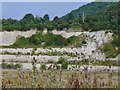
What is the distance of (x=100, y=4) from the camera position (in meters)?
105

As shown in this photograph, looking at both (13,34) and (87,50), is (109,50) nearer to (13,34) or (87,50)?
(87,50)

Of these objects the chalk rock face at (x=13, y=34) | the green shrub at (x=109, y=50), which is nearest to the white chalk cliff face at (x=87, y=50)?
the green shrub at (x=109, y=50)

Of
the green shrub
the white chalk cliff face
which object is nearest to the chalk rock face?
the white chalk cliff face

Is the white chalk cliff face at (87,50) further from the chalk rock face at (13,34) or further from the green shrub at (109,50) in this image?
the chalk rock face at (13,34)

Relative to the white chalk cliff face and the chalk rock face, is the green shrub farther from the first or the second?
the chalk rock face

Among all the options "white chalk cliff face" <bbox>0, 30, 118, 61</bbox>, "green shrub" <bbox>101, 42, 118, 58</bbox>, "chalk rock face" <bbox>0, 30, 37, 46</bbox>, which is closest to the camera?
"green shrub" <bbox>101, 42, 118, 58</bbox>

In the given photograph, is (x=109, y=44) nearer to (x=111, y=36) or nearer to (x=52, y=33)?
(x=111, y=36)

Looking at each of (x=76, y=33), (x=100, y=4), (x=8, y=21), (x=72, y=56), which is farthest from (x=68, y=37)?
(x=100, y=4)

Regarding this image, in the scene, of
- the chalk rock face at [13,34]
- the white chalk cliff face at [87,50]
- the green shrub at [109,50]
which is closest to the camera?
the green shrub at [109,50]

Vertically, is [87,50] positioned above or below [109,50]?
above

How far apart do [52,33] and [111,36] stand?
920 cm

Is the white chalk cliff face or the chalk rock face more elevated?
the chalk rock face

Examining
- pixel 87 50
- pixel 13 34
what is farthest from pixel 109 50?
pixel 13 34

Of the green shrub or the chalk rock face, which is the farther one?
the chalk rock face
